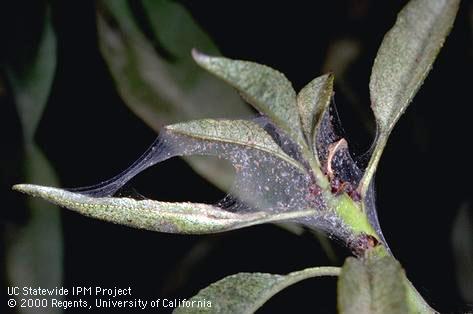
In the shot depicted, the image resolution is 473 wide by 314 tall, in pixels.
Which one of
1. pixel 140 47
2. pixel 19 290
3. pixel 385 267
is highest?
pixel 140 47

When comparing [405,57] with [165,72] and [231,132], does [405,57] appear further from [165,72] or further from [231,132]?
[165,72]

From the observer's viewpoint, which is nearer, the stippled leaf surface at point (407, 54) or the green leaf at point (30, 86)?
the stippled leaf surface at point (407, 54)

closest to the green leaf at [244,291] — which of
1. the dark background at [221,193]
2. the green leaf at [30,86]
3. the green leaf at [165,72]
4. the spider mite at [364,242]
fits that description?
the spider mite at [364,242]

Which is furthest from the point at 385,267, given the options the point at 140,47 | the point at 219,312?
the point at 140,47

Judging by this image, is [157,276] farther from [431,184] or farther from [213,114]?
[431,184]

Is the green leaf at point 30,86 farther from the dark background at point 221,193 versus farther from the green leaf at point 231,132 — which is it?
the green leaf at point 231,132

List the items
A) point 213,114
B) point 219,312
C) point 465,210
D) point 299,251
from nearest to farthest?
point 219,312 < point 213,114 < point 465,210 < point 299,251

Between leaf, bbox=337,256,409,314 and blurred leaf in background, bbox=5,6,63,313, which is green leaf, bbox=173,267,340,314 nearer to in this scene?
leaf, bbox=337,256,409,314
